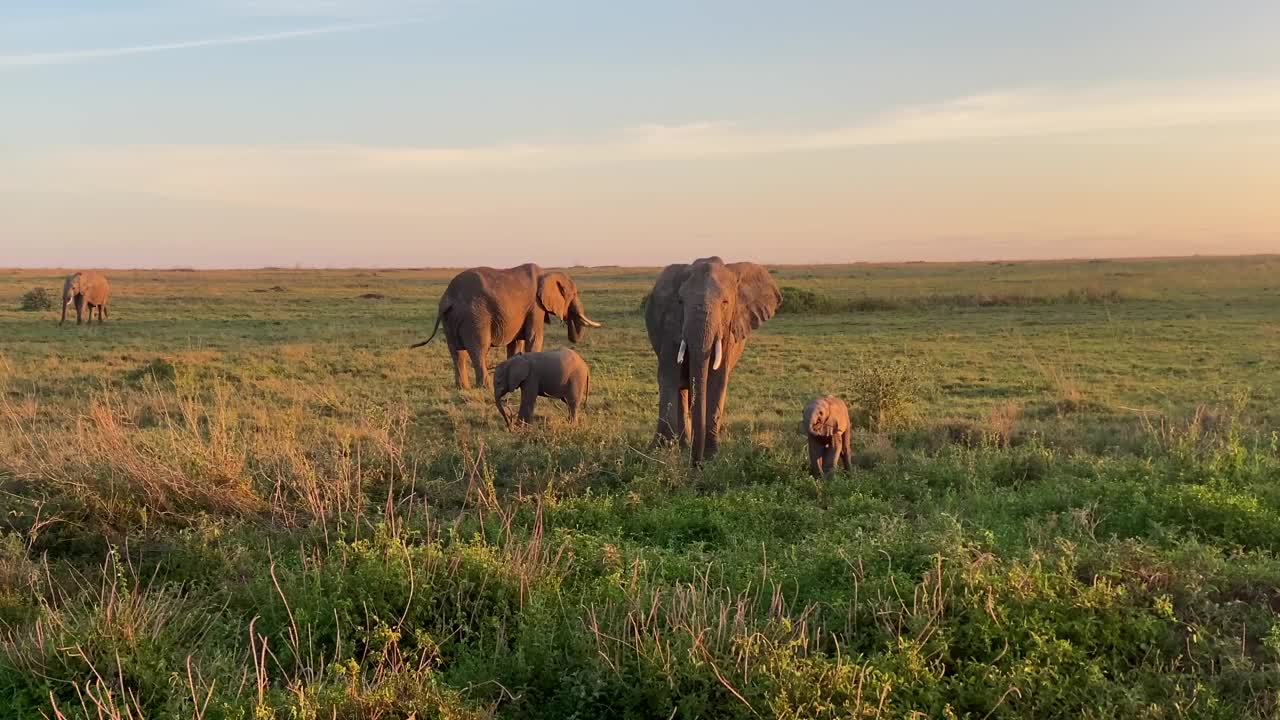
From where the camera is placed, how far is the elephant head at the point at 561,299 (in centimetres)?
1605

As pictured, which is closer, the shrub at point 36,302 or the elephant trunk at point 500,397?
the elephant trunk at point 500,397

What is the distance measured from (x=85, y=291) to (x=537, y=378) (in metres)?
22.8

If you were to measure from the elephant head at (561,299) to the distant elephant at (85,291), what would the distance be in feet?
60.6

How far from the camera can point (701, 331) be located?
834cm

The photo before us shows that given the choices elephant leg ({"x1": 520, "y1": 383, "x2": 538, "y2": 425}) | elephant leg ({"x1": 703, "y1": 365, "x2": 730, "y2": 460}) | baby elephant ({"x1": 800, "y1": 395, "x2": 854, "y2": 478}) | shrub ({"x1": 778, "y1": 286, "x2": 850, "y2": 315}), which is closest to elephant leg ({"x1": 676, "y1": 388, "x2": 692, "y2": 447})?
elephant leg ({"x1": 703, "y1": 365, "x2": 730, "y2": 460})

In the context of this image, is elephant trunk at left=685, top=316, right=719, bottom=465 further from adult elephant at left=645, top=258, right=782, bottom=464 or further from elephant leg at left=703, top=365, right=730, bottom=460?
elephant leg at left=703, top=365, right=730, bottom=460

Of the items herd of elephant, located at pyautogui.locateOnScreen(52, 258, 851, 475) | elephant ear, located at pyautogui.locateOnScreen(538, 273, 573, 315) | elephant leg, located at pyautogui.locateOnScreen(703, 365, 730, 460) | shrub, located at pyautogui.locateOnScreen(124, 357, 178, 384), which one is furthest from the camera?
elephant ear, located at pyautogui.locateOnScreen(538, 273, 573, 315)

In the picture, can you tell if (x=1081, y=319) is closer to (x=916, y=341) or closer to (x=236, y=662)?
(x=916, y=341)

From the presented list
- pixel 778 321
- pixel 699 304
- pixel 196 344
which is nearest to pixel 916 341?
pixel 778 321

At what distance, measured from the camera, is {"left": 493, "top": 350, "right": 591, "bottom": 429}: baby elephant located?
11195 millimetres

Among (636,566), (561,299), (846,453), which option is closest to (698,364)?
(846,453)

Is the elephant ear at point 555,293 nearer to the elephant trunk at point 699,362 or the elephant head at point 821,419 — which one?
the elephant trunk at point 699,362

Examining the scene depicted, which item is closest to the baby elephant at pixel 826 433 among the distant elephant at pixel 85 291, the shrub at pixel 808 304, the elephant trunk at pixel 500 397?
the elephant trunk at pixel 500 397

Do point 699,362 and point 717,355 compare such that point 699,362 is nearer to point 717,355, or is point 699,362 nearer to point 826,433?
point 717,355
